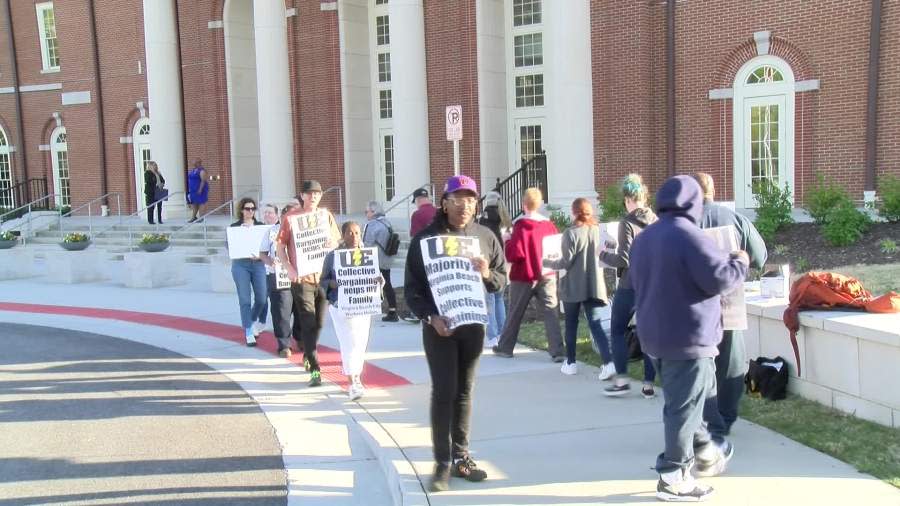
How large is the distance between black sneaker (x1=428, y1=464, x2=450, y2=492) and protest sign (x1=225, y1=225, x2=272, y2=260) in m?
5.90

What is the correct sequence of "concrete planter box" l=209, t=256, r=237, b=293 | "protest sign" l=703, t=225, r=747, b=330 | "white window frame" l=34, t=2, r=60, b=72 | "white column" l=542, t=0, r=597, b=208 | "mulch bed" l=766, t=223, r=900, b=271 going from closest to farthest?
1. "protest sign" l=703, t=225, r=747, b=330
2. "mulch bed" l=766, t=223, r=900, b=271
3. "white column" l=542, t=0, r=597, b=208
4. "concrete planter box" l=209, t=256, r=237, b=293
5. "white window frame" l=34, t=2, r=60, b=72

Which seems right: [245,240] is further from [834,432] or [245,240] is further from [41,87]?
[41,87]

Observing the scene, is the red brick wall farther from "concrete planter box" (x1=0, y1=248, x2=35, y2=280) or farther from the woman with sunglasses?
the woman with sunglasses

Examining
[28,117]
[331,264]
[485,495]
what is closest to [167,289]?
[331,264]

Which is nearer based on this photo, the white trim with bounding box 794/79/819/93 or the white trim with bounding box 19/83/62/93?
the white trim with bounding box 794/79/819/93

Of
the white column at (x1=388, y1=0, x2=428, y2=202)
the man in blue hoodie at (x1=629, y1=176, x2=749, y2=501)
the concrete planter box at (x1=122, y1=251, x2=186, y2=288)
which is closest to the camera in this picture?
the man in blue hoodie at (x1=629, y1=176, x2=749, y2=501)

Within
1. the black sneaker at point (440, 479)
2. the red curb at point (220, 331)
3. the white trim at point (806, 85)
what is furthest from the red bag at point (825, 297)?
the white trim at point (806, 85)

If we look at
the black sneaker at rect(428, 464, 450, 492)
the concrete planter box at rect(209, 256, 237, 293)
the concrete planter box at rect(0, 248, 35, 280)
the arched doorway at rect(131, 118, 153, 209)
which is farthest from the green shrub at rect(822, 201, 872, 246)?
the arched doorway at rect(131, 118, 153, 209)

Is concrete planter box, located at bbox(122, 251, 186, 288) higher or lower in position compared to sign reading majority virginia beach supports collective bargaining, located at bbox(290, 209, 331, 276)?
lower

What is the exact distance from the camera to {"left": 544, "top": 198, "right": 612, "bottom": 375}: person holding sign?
8664 millimetres

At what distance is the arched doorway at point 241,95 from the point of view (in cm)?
2753

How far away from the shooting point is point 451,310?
5.76m

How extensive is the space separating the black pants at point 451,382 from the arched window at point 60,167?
101ft

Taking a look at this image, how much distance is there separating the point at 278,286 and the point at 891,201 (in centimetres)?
986
